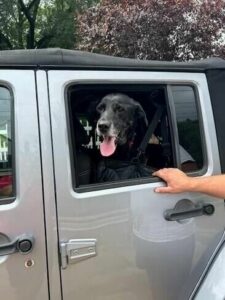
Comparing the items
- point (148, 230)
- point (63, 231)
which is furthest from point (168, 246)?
point (63, 231)

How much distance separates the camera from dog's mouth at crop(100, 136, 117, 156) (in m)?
2.49

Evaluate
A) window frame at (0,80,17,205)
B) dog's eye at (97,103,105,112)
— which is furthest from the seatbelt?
window frame at (0,80,17,205)

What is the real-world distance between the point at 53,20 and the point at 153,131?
16343 millimetres

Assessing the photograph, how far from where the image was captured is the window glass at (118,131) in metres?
2.41

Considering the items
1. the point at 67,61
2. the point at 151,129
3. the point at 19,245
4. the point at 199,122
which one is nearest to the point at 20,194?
the point at 19,245

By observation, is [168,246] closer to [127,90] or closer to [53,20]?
[127,90]

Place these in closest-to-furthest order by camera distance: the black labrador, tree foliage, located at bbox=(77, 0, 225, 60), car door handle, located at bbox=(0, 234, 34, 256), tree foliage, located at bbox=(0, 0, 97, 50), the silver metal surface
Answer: the silver metal surface, car door handle, located at bbox=(0, 234, 34, 256), the black labrador, tree foliage, located at bbox=(77, 0, 225, 60), tree foliage, located at bbox=(0, 0, 97, 50)

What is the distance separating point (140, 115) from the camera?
259cm

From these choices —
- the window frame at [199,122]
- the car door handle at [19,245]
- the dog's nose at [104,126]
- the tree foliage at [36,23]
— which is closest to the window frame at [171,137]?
the window frame at [199,122]

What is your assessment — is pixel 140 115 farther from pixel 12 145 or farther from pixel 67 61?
pixel 12 145

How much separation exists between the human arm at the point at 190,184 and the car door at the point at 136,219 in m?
0.05

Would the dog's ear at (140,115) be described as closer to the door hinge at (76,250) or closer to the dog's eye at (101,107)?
the dog's eye at (101,107)

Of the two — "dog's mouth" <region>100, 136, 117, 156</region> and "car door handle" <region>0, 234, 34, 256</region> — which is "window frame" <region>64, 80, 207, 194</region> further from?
"car door handle" <region>0, 234, 34, 256</region>

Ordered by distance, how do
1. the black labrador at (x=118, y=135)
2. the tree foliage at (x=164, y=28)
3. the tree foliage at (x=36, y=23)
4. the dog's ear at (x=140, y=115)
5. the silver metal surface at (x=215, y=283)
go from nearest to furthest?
1. the silver metal surface at (x=215, y=283)
2. the black labrador at (x=118, y=135)
3. the dog's ear at (x=140, y=115)
4. the tree foliage at (x=164, y=28)
5. the tree foliage at (x=36, y=23)
